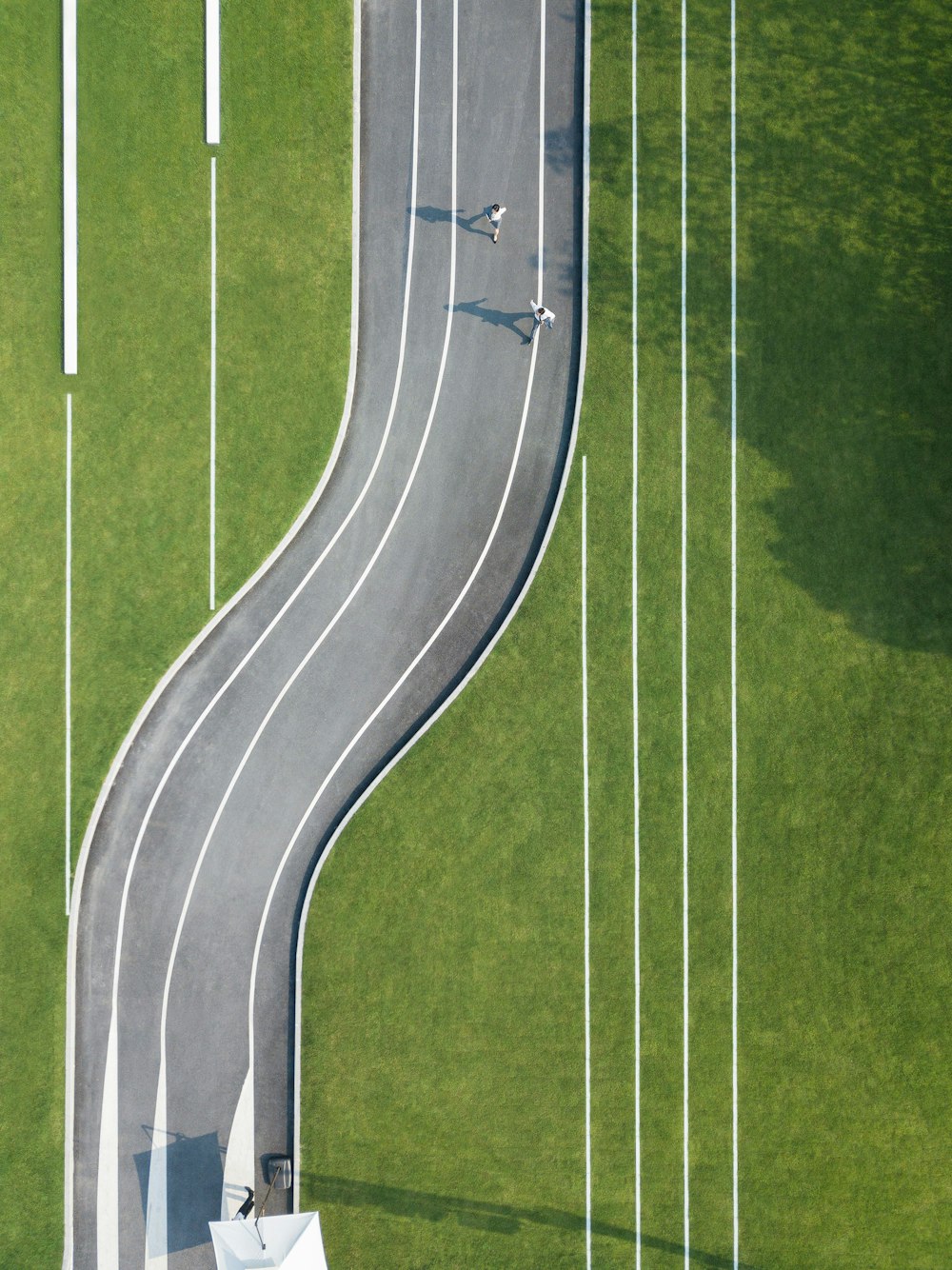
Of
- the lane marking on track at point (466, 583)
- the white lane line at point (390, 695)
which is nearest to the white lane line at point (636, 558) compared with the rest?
the lane marking on track at point (466, 583)

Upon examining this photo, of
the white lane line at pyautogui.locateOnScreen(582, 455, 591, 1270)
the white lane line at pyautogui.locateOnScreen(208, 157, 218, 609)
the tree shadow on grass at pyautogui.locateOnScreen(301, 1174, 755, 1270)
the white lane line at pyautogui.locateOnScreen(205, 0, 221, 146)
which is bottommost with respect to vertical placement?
the tree shadow on grass at pyautogui.locateOnScreen(301, 1174, 755, 1270)

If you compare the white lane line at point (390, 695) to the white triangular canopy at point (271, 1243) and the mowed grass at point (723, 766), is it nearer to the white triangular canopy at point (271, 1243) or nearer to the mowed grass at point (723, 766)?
the mowed grass at point (723, 766)

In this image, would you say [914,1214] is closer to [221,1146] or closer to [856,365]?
[221,1146]

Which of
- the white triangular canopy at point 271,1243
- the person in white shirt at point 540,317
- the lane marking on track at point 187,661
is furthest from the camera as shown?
the person in white shirt at point 540,317

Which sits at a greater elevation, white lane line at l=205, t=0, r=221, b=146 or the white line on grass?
white lane line at l=205, t=0, r=221, b=146

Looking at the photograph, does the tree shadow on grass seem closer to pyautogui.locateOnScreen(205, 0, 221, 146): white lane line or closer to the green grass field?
the green grass field

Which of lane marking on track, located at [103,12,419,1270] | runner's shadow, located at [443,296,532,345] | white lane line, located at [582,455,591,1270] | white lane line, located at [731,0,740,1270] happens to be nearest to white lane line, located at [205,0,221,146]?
lane marking on track, located at [103,12,419,1270]

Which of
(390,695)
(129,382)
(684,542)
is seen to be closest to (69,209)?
→ (129,382)
